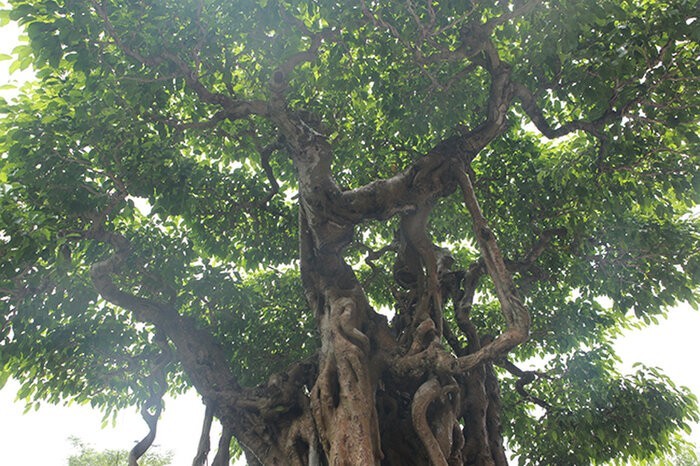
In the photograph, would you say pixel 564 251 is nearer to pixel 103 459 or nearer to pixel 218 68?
pixel 218 68

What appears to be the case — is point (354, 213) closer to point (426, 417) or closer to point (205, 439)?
point (426, 417)

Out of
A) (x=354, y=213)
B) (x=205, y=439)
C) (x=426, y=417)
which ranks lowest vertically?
(x=426, y=417)

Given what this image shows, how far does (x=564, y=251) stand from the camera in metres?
6.80

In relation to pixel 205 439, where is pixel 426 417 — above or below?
below

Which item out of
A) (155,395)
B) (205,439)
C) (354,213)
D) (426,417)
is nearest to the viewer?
(426,417)

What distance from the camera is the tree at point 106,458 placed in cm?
1672

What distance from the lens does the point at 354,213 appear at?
5445 millimetres

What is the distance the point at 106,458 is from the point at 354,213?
17.5 m

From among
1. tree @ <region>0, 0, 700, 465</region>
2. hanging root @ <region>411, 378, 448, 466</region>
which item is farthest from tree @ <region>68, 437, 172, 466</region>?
hanging root @ <region>411, 378, 448, 466</region>

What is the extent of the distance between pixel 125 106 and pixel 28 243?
204 centimetres

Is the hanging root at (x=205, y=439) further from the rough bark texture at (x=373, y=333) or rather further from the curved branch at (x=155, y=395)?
the curved branch at (x=155, y=395)

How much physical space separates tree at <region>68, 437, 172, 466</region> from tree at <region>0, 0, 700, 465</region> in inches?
440

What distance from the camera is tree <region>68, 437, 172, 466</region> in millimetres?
16720

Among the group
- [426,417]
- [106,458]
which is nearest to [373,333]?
→ [426,417]
